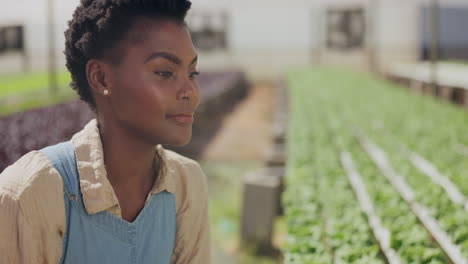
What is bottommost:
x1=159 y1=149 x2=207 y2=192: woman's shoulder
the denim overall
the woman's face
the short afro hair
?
the denim overall

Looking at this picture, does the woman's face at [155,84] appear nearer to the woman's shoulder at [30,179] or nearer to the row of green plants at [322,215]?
the woman's shoulder at [30,179]

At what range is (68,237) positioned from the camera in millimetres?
1631

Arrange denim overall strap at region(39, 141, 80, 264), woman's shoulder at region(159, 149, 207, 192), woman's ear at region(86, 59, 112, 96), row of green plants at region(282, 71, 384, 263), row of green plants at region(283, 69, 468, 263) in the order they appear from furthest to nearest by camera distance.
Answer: row of green plants at region(283, 69, 468, 263) → row of green plants at region(282, 71, 384, 263) → woman's shoulder at region(159, 149, 207, 192) → woman's ear at region(86, 59, 112, 96) → denim overall strap at region(39, 141, 80, 264)

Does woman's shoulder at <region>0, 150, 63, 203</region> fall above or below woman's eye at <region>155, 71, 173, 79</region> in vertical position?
below

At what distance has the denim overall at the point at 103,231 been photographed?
1.63 meters

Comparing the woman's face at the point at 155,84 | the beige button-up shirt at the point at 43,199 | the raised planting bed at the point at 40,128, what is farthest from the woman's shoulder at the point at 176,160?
the raised planting bed at the point at 40,128

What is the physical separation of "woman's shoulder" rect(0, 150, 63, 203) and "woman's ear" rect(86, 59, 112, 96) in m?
0.29

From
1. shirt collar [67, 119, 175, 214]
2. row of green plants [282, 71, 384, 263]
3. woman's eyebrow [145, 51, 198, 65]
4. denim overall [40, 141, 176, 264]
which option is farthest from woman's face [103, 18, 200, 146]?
row of green plants [282, 71, 384, 263]

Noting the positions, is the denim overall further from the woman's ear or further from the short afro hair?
the short afro hair

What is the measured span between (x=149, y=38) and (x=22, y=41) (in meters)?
37.1

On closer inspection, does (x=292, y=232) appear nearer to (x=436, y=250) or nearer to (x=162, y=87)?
(x=436, y=250)

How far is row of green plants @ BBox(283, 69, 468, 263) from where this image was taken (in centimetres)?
325

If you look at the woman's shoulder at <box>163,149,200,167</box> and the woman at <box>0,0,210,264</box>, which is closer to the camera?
the woman at <box>0,0,210,264</box>

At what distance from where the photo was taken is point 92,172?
1688mm
